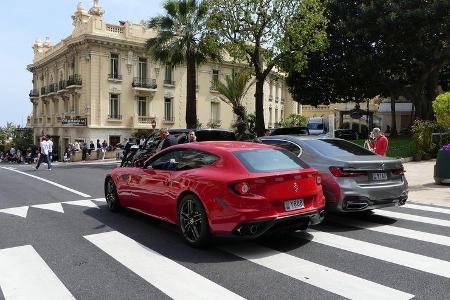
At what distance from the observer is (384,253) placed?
19.5 ft

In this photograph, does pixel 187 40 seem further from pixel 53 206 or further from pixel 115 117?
pixel 53 206

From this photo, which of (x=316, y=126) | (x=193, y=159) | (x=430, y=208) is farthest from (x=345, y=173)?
(x=316, y=126)

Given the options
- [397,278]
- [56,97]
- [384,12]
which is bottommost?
[397,278]

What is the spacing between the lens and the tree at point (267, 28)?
23.4 metres

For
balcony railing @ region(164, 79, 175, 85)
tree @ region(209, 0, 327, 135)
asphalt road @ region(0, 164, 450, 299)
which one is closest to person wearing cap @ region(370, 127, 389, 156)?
asphalt road @ region(0, 164, 450, 299)

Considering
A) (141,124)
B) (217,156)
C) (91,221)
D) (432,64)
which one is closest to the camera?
(217,156)

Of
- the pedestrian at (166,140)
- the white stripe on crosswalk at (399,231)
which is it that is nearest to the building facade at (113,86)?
the pedestrian at (166,140)

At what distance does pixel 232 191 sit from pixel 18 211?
5.26 metres

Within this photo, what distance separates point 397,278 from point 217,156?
2.75 m

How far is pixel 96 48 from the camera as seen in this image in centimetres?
3966

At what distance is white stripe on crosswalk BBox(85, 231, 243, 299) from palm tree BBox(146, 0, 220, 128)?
19.9 m

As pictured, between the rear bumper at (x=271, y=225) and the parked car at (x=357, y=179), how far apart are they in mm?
1180

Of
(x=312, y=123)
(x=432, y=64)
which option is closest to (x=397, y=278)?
(x=432, y=64)

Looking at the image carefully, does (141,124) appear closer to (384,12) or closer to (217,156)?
(384,12)
